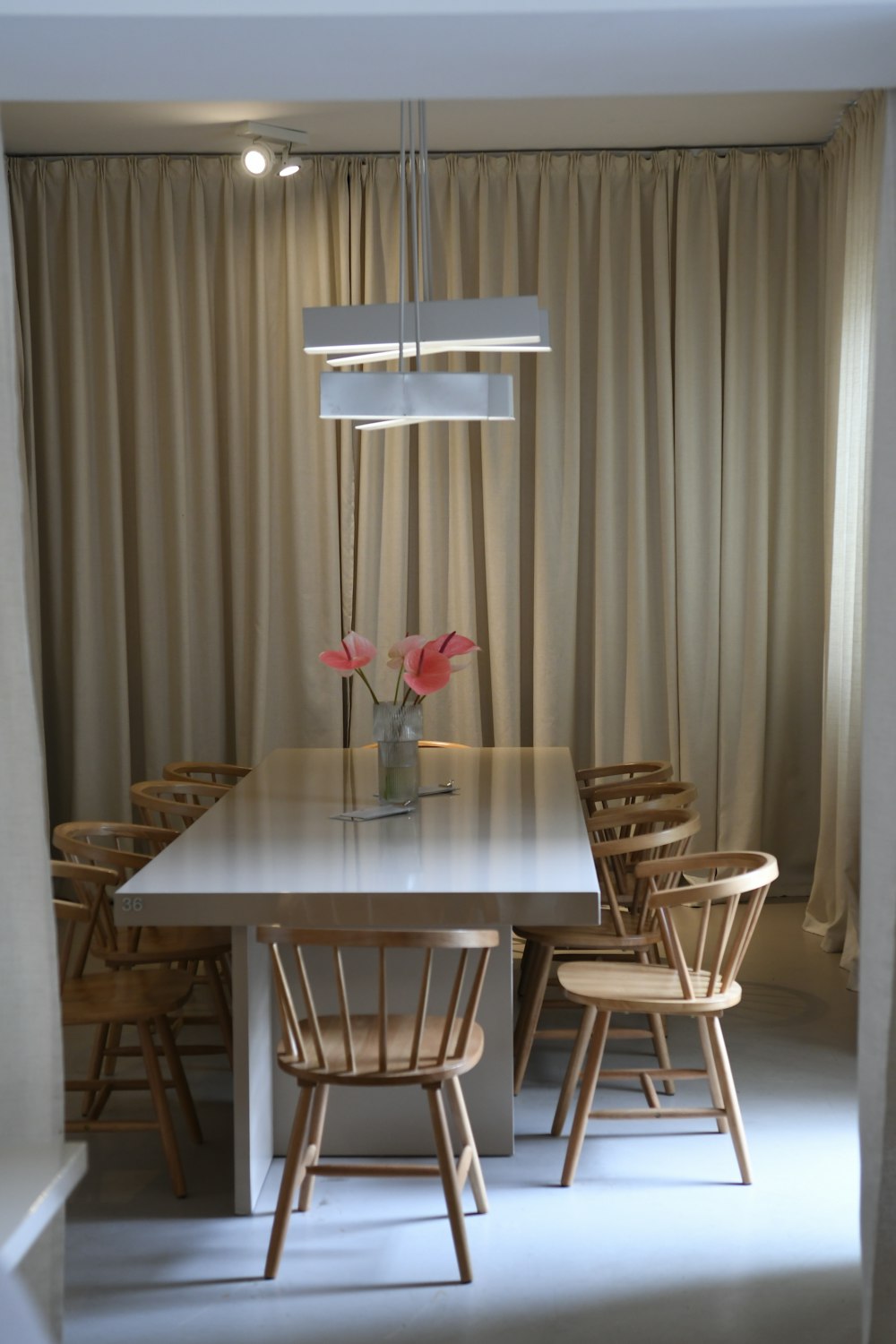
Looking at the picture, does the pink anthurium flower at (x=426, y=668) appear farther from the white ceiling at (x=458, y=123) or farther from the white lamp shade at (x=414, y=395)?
the white ceiling at (x=458, y=123)

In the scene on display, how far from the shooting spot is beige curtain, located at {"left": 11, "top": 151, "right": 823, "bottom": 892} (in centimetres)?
615

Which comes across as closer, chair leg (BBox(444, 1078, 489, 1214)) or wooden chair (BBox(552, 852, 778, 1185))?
chair leg (BBox(444, 1078, 489, 1214))

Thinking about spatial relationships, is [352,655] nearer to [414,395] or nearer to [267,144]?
[414,395]

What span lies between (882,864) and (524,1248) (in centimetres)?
149

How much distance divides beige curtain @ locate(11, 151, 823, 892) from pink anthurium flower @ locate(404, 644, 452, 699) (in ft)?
7.88

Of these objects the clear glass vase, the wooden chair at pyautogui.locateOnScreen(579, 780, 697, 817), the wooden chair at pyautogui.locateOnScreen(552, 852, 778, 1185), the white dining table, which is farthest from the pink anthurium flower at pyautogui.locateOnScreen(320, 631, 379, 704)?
the wooden chair at pyautogui.locateOnScreen(552, 852, 778, 1185)

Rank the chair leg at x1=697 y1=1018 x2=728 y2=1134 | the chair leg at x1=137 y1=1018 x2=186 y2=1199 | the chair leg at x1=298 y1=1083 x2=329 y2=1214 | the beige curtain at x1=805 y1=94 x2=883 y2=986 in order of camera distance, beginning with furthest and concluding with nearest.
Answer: the beige curtain at x1=805 y1=94 x2=883 y2=986 < the chair leg at x1=697 y1=1018 x2=728 y2=1134 < the chair leg at x1=137 y1=1018 x2=186 y2=1199 < the chair leg at x1=298 y1=1083 x2=329 y2=1214

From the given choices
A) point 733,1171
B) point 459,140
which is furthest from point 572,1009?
point 459,140

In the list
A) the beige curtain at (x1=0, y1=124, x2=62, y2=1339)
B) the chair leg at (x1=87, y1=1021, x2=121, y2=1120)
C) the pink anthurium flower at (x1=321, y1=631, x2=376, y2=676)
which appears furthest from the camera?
the pink anthurium flower at (x1=321, y1=631, x2=376, y2=676)

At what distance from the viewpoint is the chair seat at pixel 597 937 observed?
3717mm

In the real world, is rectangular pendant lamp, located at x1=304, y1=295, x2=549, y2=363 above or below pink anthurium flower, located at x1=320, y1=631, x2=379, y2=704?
above

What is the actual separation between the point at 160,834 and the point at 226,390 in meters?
2.96

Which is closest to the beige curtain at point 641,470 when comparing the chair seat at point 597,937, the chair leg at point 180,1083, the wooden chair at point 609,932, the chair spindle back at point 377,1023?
the wooden chair at point 609,932

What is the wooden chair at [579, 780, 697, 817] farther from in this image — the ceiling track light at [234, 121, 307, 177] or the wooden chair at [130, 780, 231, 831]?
the ceiling track light at [234, 121, 307, 177]
